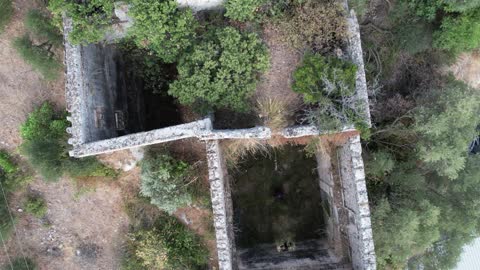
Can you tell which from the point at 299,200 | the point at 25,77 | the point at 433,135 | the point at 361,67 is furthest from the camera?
the point at 299,200

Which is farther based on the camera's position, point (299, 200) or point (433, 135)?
point (299, 200)

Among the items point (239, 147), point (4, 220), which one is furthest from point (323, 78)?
point (4, 220)

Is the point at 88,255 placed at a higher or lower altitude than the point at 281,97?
lower

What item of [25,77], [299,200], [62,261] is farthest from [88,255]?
[299,200]

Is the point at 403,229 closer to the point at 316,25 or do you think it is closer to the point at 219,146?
the point at 219,146

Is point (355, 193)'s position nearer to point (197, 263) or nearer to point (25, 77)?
point (197, 263)

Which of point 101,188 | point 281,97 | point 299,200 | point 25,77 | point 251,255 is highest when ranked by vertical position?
point 25,77
